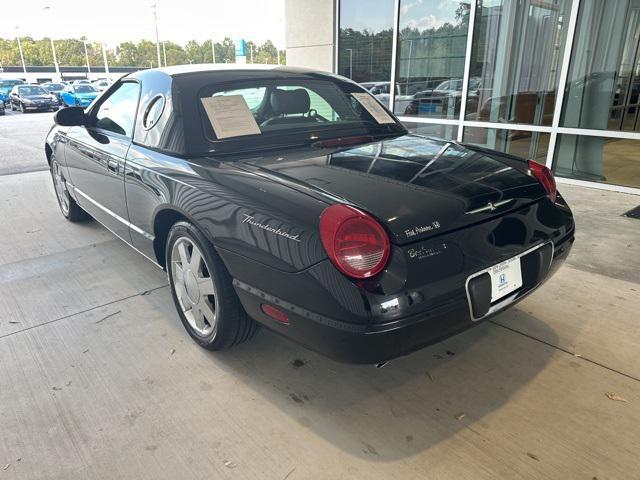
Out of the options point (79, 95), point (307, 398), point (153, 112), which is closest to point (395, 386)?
point (307, 398)

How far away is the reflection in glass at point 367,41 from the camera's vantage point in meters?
8.02

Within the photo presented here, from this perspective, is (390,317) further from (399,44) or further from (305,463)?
(399,44)

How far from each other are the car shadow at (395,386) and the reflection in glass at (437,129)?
5382 mm

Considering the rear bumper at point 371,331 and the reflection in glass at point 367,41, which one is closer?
the rear bumper at point 371,331

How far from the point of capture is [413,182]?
196 centimetres

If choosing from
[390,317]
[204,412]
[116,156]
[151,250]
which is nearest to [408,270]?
[390,317]

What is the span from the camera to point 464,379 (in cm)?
226

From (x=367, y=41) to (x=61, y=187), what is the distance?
234 inches

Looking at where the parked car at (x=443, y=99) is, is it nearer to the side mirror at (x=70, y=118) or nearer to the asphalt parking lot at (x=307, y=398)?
the asphalt parking lot at (x=307, y=398)

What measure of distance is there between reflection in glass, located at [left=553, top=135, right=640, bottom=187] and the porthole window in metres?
5.43

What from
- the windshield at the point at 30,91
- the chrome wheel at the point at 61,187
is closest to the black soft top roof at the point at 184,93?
the chrome wheel at the point at 61,187

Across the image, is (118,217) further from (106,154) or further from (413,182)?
(413,182)

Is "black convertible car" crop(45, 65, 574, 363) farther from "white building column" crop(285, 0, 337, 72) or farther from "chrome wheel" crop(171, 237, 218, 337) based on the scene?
"white building column" crop(285, 0, 337, 72)

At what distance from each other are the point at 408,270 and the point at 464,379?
913mm
